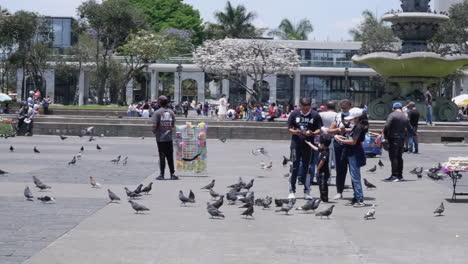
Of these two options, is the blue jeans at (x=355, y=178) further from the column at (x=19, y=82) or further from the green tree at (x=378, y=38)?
the column at (x=19, y=82)

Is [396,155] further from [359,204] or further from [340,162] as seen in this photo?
[359,204]

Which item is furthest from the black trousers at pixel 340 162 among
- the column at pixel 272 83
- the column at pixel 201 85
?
the column at pixel 201 85

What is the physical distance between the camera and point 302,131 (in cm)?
1384

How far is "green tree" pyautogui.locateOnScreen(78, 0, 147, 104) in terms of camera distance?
70.1m

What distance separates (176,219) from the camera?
1202cm

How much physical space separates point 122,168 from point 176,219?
8.38 metres

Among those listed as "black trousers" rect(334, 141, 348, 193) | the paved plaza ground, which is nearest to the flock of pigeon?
the paved plaza ground

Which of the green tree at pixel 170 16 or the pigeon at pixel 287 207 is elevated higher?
the green tree at pixel 170 16

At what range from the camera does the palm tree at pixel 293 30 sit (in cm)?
9981

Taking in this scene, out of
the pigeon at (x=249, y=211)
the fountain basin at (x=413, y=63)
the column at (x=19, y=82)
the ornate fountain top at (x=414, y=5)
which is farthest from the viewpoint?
the column at (x=19, y=82)

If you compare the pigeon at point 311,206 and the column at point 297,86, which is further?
the column at point 297,86

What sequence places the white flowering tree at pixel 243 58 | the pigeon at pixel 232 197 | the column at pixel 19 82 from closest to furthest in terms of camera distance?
the pigeon at pixel 232 197 < the white flowering tree at pixel 243 58 < the column at pixel 19 82

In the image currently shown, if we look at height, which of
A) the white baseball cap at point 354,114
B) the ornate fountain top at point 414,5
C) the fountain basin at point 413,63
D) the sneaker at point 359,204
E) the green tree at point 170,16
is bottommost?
the sneaker at point 359,204

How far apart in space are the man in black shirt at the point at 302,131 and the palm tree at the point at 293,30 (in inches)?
3392
